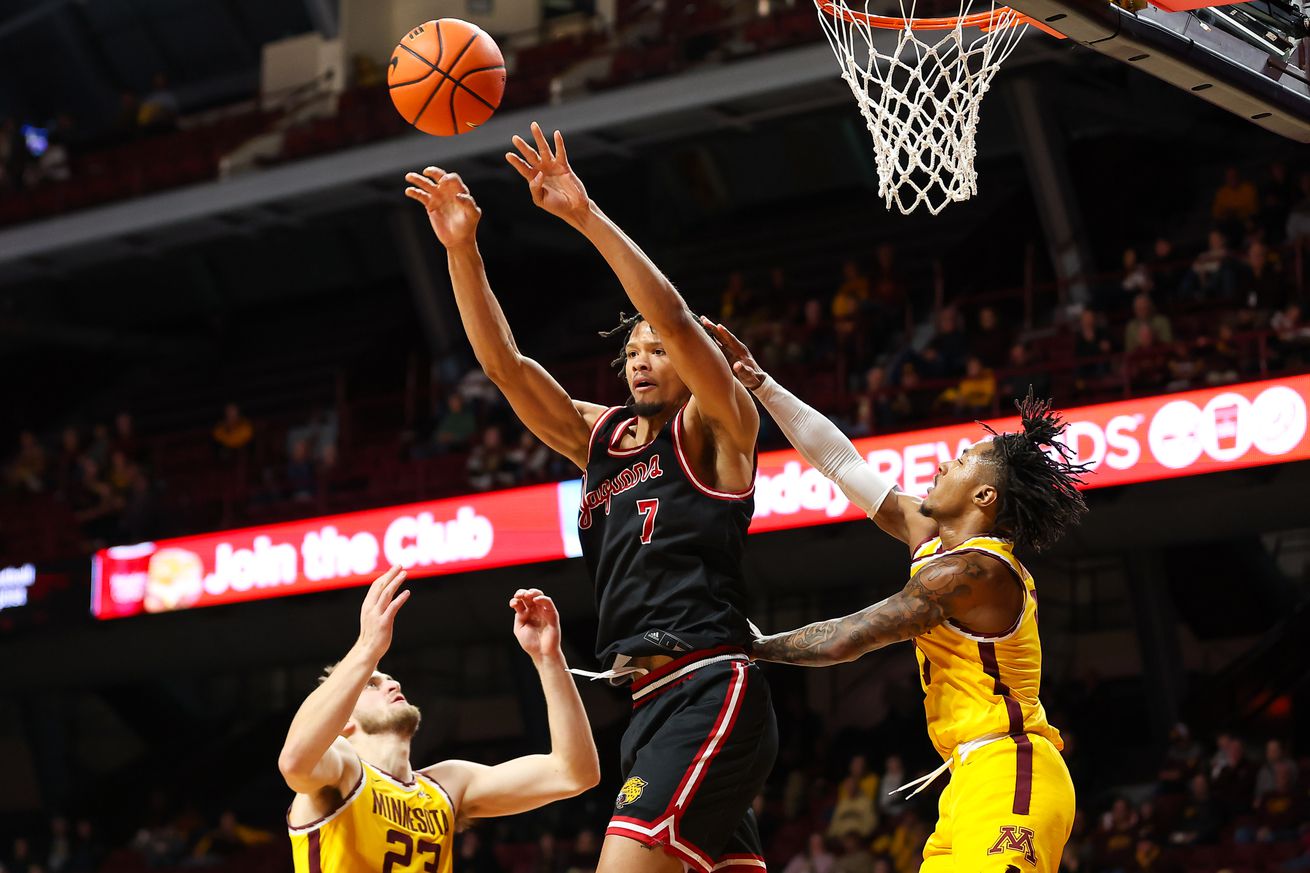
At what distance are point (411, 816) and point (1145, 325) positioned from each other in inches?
388

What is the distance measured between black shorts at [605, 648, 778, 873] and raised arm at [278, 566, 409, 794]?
2.13 ft

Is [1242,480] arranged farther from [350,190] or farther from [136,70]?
[136,70]

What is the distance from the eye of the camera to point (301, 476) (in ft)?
55.6

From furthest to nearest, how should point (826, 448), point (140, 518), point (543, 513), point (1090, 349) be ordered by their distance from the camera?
1. point (140, 518)
2. point (543, 513)
3. point (1090, 349)
4. point (826, 448)

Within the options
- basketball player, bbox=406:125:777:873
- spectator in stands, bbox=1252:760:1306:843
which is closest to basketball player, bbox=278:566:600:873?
basketball player, bbox=406:125:777:873

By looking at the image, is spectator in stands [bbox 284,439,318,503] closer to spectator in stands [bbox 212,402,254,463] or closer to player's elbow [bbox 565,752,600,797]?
spectator in stands [bbox 212,402,254,463]

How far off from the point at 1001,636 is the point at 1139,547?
916 centimetres

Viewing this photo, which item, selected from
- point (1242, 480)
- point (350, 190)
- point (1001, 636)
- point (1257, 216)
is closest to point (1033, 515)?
point (1001, 636)

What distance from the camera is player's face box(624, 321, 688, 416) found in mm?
4504

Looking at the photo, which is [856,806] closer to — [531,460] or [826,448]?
[531,460]

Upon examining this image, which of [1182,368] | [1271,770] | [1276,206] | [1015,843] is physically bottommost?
[1015,843]

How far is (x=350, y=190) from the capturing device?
18641 mm

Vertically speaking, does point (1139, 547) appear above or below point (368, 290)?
below

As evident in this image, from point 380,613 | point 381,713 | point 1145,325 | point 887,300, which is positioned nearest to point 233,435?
point 887,300
